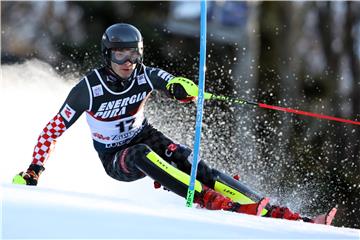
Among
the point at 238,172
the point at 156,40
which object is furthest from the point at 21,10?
the point at 238,172

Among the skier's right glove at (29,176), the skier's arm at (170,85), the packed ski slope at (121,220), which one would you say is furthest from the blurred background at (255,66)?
the skier's right glove at (29,176)

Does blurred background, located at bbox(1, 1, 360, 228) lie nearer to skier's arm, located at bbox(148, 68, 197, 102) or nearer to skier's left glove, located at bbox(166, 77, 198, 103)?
skier's arm, located at bbox(148, 68, 197, 102)

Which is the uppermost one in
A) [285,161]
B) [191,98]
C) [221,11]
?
[221,11]

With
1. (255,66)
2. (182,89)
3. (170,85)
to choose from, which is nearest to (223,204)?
(182,89)

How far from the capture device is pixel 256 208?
6516mm

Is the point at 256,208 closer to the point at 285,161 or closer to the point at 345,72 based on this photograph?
the point at 285,161

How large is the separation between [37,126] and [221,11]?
413 inches

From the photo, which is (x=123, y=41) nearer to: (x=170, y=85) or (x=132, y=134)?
(x=170, y=85)

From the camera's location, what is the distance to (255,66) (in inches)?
803

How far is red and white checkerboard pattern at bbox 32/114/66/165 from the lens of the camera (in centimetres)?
689

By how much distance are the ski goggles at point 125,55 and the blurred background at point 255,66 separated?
359 cm

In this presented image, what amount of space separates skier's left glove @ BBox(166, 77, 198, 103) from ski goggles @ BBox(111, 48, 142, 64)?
388mm

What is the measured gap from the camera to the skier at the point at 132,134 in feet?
21.6

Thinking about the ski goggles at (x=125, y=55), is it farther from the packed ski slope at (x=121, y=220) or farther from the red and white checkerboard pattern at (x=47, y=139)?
the packed ski slope at (x=121, y=220)
